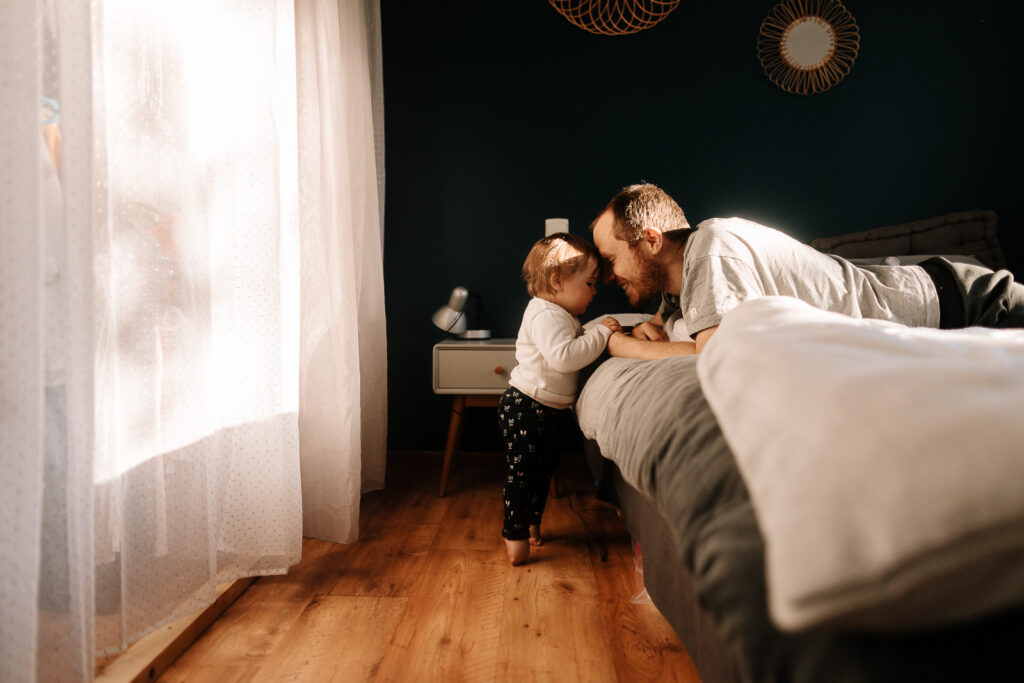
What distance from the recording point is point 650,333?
1.52m

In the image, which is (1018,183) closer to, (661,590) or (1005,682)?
(661,590)

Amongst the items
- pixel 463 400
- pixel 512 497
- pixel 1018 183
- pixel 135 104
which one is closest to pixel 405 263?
pixel 463 400

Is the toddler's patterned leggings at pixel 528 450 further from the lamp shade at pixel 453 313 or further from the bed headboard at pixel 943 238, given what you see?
the bed headboard at pixel 943 238

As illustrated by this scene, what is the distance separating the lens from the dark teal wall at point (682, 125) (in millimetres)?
2416

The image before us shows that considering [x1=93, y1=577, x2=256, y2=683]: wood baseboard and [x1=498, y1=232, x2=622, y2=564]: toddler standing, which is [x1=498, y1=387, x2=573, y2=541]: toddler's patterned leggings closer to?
[x1=498, y1=232, x2=622, y2=564]: toddler standing

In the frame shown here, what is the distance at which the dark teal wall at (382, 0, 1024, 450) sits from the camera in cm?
242

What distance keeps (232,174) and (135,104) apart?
289 mm

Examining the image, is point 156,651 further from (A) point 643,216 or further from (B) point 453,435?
(A) point 643,216

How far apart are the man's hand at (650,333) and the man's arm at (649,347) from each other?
0.12ft

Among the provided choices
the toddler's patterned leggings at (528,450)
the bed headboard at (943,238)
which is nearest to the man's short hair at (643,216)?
the toddler's patterned leggings at (528,450)

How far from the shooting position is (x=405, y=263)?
2.53 m

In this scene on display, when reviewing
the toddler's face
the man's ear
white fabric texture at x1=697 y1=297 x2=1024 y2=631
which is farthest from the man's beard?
white fabric texture at x1=697 y1=297 x2=1024 y2=631

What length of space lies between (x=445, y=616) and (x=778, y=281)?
3.54ft

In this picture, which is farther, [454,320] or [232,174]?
[454,320]
